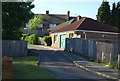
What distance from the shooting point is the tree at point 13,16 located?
2575 cm

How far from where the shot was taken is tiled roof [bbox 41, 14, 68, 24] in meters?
84.8

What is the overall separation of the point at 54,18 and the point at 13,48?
61973 millimetres

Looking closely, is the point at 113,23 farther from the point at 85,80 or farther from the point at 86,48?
the point at 85,80

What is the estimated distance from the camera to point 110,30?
39375mm

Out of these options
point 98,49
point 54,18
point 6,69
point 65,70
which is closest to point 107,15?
point 98,49

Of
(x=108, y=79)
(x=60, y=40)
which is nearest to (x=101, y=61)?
(x=108, y=79)

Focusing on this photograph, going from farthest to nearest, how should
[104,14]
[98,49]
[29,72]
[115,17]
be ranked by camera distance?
[104,14] → [115,17] → [98,49] → [29,72]

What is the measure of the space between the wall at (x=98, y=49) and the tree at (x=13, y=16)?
752 centimetres

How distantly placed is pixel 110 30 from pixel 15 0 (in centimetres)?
1928

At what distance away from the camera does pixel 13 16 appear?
2630 cm

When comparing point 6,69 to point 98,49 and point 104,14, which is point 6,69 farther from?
point 104,14

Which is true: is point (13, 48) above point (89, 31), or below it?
below

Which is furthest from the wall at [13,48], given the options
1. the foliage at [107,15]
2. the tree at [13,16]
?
the foliage at [107,15]

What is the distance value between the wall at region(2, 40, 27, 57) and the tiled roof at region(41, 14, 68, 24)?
57.9m
